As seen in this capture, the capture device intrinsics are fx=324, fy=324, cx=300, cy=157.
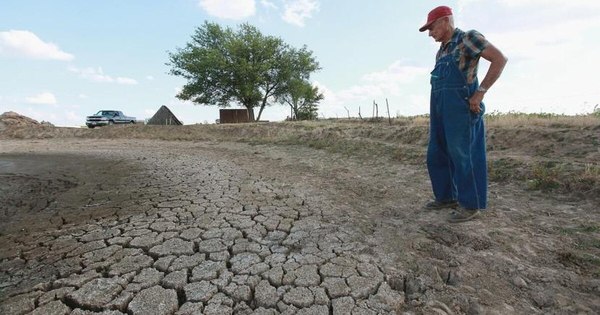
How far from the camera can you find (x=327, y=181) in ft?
16.5

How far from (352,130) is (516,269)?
8701 mm

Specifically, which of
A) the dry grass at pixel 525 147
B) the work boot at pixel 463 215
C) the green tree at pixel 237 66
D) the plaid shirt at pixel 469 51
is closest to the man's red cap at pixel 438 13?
the plaid shirt at pixel 469 51

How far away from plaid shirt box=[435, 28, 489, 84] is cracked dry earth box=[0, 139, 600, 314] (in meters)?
1.34

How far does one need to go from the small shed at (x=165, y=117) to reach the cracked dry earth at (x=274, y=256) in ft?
61.2

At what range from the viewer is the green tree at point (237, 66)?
23.5 metres

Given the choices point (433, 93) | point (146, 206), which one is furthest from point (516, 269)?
point (146, 206)

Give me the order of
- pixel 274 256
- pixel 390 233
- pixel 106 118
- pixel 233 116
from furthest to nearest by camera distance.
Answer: pixel 233 116
pixel 106 118
pixel 390 233
pixel 274 256

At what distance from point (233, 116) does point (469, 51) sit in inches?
901

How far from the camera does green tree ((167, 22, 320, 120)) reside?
77.2ft

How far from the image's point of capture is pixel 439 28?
2.87 metres

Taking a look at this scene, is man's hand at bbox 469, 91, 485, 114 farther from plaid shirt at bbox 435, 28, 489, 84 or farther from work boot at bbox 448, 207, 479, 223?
work boot at bbox 448, 207, 479, 223

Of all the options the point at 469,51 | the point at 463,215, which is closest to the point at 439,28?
the point at 469,51

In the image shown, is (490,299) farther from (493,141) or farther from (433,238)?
(493,141)

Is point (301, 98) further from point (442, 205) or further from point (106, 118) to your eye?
point (442, 205)
